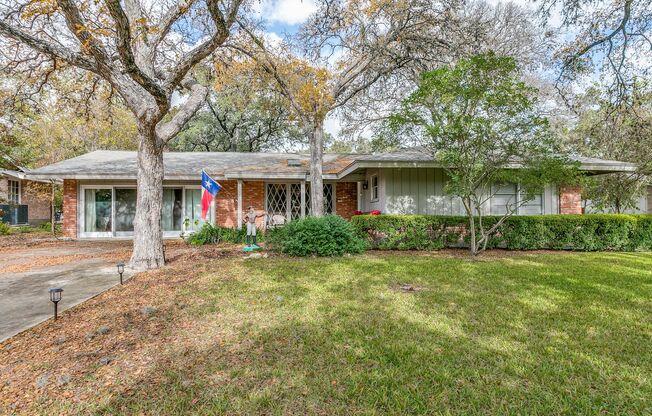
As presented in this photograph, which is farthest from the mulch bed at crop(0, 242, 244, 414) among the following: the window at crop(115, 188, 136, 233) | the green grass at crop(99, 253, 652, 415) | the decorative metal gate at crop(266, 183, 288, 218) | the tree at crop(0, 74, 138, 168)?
the tree at crop(0, 74, 138, 168)

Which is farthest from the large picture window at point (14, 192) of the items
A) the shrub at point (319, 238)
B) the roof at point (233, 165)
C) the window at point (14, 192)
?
the shrub at point (319, 238)

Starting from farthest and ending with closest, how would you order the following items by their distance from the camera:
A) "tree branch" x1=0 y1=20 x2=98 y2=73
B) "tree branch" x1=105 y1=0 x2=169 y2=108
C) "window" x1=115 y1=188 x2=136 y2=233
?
"window" x1=115 y1=188 x2=136 y2=233, "tree branch" x1=0 y1=20 x2=98 y2=73, "tree branch" x1=105 y1=0 x2=169 y2=108

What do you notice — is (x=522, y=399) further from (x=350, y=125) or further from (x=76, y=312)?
(x=350, y=125)

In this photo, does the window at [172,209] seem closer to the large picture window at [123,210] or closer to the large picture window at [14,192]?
the large picture window at [123,210]

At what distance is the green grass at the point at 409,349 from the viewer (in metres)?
2.26

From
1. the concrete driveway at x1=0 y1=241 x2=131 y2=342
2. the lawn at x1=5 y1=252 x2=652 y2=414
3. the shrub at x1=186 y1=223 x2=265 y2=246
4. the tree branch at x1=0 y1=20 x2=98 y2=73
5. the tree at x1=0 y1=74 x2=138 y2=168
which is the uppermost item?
the tree at x1=0 y1=74 x2=138 y2=168

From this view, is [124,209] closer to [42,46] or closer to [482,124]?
[42,46]

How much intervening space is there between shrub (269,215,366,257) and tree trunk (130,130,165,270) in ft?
9.44

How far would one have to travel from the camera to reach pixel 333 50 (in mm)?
11328

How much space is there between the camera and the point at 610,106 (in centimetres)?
677

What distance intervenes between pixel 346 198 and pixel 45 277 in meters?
9.91

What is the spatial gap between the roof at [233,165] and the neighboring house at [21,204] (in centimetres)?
769

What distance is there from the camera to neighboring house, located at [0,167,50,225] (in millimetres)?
17766

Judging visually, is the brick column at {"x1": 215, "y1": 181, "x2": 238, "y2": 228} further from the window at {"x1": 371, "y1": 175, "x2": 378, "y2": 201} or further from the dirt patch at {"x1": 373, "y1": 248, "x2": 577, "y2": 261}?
the dirt patch at {"x1": 373, "y1": 248, "x2": 577, "y2": 261}
